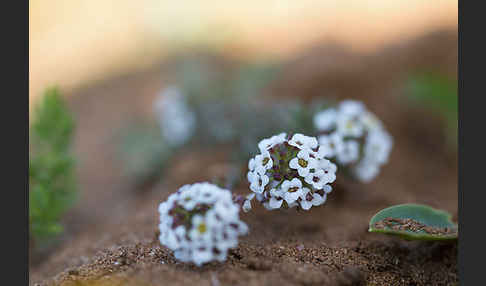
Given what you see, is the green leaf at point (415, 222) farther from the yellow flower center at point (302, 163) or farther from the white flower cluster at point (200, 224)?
the white flower cluster at point (200, 224)

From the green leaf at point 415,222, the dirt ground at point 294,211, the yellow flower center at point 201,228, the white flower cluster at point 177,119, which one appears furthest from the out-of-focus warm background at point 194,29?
the yellow flower center at point 201,228

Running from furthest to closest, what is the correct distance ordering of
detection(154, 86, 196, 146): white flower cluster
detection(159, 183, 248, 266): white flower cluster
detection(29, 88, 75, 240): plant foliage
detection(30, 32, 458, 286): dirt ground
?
detection(154, 86, 196, 146): white flower cluster, detection(29, 88, 75, 240): plant foliage, detection(30, 32, 458, 286): dirt ground, detection(159, 183, 248, 266): white flower cluster

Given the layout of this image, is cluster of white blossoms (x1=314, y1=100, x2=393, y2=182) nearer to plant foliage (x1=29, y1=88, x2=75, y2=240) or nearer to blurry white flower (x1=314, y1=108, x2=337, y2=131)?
blurry white flower (x1=314, y1=108, x2=337, y2=131)

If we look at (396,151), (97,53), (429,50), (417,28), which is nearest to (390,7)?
(417,28)

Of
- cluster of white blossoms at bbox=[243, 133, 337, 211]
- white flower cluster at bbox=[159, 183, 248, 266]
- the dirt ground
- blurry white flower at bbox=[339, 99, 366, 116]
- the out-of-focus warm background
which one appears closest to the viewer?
white flower cluster at bbox=[159, 183, 248, 266]

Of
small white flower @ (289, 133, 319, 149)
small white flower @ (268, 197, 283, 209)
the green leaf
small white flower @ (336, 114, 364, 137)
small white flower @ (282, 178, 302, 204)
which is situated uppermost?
small white flower @ (336, 114, 364, 137)

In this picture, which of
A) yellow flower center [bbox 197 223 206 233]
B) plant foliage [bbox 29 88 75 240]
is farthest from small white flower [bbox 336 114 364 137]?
plant foliage [bbox 29 88 75 240]

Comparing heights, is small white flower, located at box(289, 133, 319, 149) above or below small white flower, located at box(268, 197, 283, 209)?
above
